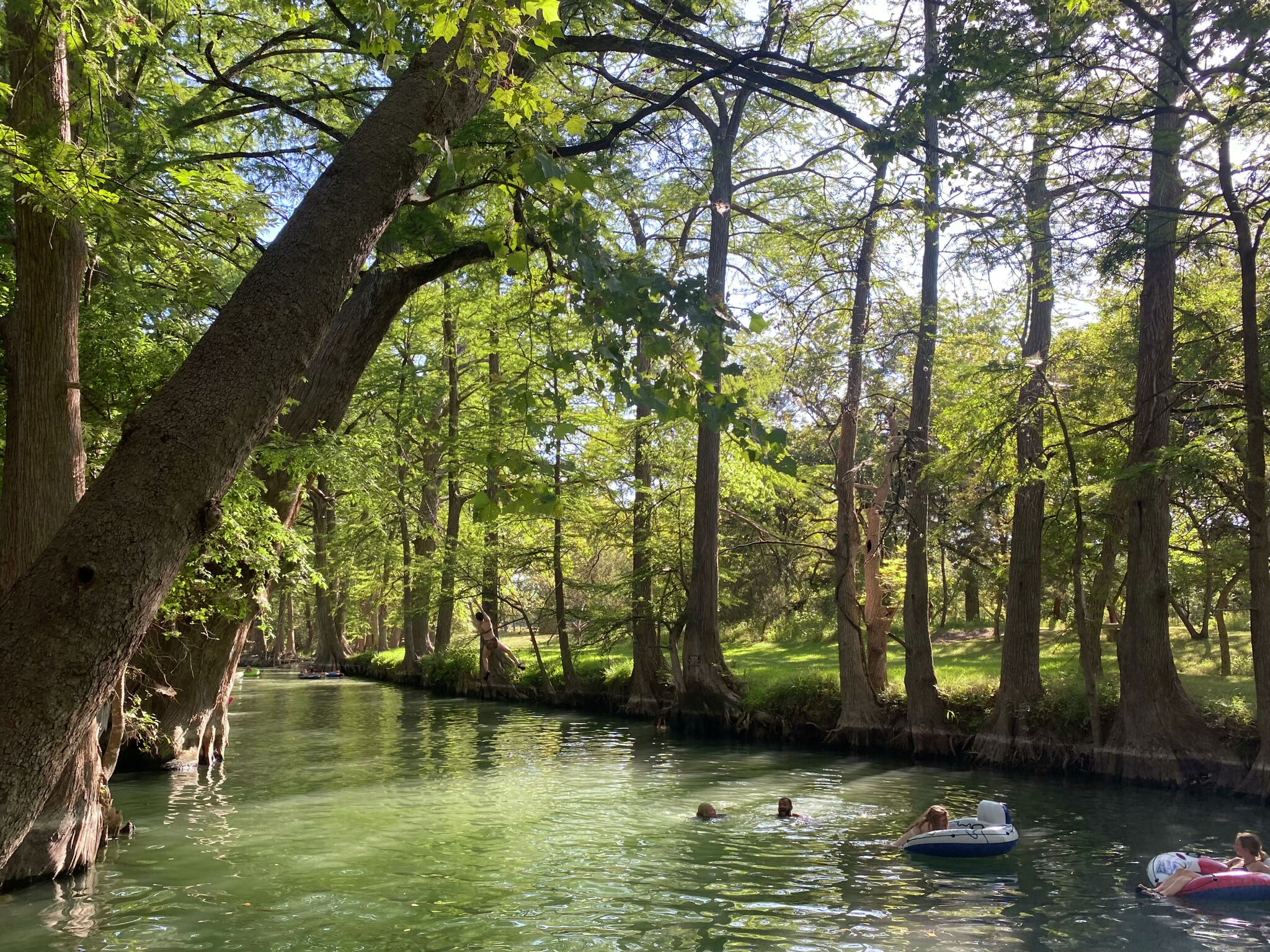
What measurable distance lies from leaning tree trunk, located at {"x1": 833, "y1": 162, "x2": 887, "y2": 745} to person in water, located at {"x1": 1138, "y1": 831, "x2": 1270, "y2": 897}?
8830 millimetres

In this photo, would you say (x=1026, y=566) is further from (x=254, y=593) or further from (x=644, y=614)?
(x=254, y=593)

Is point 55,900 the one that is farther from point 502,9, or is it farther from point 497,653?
point 497,653

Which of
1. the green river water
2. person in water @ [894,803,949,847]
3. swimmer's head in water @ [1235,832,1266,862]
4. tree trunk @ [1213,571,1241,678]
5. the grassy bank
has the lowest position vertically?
the green river water

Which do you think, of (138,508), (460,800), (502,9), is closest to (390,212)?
(502,9)

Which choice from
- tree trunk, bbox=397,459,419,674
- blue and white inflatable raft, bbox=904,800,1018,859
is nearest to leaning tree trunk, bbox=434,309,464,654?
tree trunk, bbox=397,459,419,674

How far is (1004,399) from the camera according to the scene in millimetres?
16000

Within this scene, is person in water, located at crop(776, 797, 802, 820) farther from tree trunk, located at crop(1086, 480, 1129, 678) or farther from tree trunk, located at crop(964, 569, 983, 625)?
tree trunk, located at crop(964, 569, 983, 625)

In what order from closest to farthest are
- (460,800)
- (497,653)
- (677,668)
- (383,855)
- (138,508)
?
(138,508)
(383,855)
(460,800)
(677,668)
(497,653)

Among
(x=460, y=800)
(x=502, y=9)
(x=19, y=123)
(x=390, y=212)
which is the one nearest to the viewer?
(x=502, y=9)

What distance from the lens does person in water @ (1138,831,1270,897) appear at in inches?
340

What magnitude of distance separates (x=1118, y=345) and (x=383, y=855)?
54.0ft

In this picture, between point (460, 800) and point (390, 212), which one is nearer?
point (390, 212)

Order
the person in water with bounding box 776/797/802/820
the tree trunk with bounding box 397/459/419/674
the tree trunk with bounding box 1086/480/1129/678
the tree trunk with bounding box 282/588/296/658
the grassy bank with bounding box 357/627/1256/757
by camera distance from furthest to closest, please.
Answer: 1. the tree trunk with bounding box 282/588/296/658
2. the tree trunk with bounding box 397/459/419/674
3. the tree trunk with bounding box 1086/480/1129/678
4. the grassy bank with bounding box 357/627/1256/757
5. the person in water with bounding box 776/797/802/820

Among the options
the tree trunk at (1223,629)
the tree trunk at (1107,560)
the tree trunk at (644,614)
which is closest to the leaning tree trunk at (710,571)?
the tree trunk at (644,614)
